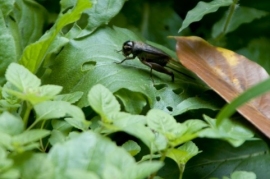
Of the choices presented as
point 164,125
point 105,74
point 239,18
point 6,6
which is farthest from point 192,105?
point 239,18

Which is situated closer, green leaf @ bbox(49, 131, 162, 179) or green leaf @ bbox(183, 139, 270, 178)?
green leaf @ bbox(49, 131, 162, 179)

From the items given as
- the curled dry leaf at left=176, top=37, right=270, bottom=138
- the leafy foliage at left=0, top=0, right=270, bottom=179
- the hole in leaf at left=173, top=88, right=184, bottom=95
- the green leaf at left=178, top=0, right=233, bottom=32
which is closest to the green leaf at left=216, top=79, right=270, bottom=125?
the leafy foliage at left=0, top=0, right=270, bottom=179

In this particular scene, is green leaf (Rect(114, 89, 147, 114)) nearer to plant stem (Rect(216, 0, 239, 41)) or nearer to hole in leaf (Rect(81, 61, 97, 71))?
hole in leaf (Rect(81, 61, 97, 71))

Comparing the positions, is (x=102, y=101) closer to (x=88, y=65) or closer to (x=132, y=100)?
(x=132, y=100)

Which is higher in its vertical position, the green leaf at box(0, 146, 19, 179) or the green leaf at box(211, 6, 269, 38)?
the green leaf at box(0, 146, 19, 179)

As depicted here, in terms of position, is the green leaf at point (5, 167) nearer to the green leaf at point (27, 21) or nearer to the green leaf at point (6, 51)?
the green leaf at point (6, 51)

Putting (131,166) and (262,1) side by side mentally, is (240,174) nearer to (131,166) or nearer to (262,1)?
(131,166)
